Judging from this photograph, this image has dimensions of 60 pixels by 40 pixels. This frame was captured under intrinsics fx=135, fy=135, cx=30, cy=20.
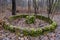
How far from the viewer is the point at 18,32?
7.23m

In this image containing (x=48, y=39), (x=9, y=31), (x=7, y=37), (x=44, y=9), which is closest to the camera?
(x=48, y=39)

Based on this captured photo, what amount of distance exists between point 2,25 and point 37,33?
2.56 metres

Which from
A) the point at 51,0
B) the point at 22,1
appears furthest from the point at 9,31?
the point at 22,1

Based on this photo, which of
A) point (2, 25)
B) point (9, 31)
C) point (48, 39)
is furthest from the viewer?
point (2, 25)

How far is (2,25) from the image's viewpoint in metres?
8.53

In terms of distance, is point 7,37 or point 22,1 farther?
point 22,1

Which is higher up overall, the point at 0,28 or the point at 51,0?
the point at 51,0

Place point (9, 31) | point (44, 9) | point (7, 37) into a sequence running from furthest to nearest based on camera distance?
point (44, 9) < point (9, 31) < point (7, 37)

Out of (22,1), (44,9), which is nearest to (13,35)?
(44,9)

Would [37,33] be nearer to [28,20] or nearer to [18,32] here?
[18,32]

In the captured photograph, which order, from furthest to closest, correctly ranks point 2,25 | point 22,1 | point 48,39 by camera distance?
point 22,1, point 2,25, point 48,39

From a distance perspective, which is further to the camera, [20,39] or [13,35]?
[13,35]

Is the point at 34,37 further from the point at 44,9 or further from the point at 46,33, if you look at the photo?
the point at 44,9

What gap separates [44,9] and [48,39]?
8.15 meters
